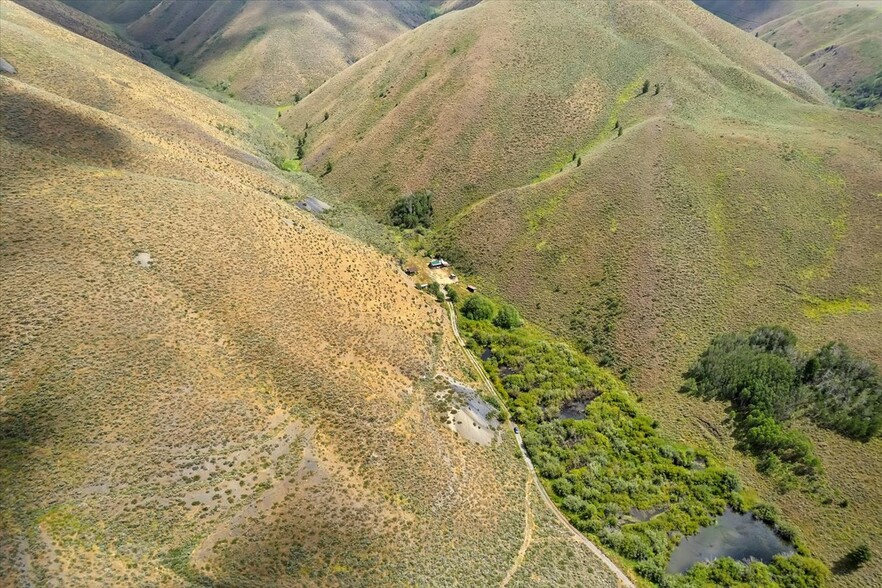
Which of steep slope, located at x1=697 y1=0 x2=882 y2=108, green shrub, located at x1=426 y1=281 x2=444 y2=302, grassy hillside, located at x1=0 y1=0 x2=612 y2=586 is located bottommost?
grassy hillside, located at x1=0 y1=0 x2=612 y2=586

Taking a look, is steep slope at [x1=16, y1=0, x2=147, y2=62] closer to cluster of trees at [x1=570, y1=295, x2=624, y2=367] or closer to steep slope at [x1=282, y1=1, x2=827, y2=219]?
steep slope at [x1=282, y1=1, x2=827, y2=219]

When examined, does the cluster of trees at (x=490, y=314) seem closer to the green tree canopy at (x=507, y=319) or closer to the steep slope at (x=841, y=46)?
the green tree canopy at (x=507, y=319)

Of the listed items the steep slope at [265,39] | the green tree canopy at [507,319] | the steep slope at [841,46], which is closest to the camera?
the green tree canopy at [507,319]

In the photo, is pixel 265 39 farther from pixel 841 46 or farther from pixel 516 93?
pixel 841 46

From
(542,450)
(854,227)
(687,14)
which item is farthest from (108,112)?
(687,14)

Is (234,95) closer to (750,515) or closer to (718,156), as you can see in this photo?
(718,156)

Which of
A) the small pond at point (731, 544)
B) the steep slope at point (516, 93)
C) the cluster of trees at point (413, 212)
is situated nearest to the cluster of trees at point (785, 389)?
the small pond at point (731, 544)

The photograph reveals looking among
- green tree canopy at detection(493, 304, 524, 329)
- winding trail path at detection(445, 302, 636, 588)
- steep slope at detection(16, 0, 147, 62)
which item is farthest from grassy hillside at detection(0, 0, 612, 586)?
steep slope at detection(16, 0, 147, 62)
